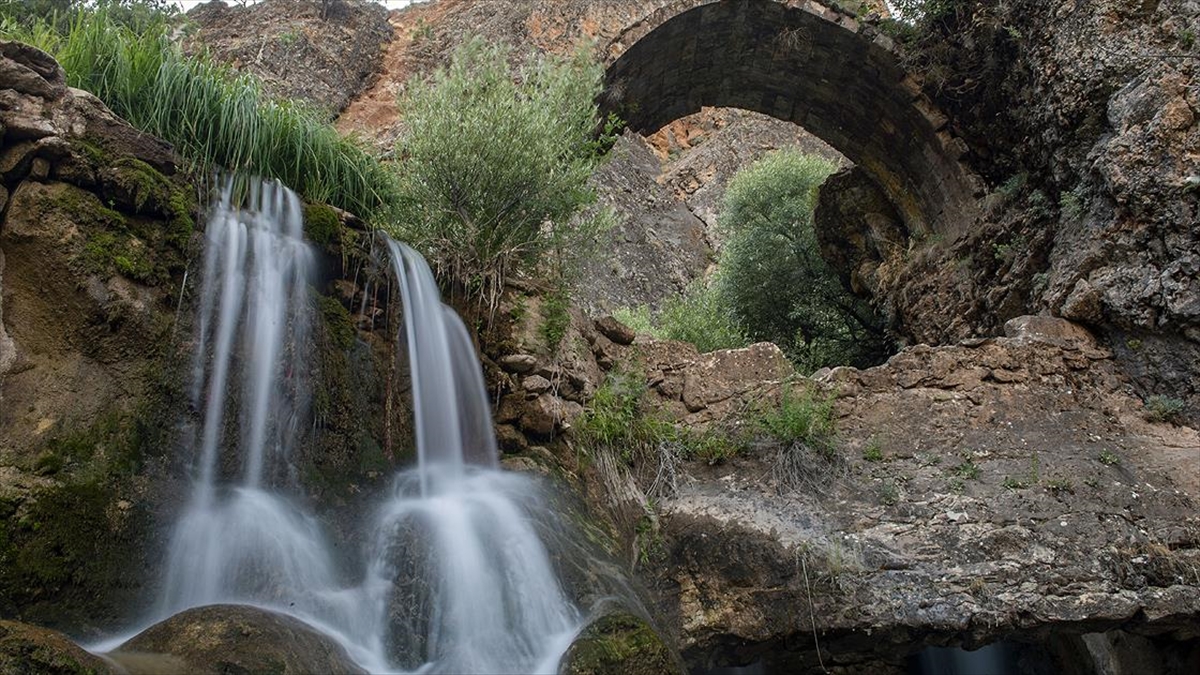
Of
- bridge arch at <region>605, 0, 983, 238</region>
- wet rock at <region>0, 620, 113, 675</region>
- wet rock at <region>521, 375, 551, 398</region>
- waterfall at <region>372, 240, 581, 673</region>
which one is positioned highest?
bridge arch at <region>605, 0, 983, 238</region>

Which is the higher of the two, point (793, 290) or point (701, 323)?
point (793, 290)

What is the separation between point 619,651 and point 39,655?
2168mm

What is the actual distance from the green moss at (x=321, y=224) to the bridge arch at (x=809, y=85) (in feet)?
15.2

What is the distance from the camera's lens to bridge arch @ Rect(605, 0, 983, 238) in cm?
966

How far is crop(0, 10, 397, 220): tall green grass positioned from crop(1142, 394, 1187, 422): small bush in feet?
20.1

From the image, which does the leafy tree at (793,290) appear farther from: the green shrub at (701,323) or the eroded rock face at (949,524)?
the eroded rock face at (949,524)

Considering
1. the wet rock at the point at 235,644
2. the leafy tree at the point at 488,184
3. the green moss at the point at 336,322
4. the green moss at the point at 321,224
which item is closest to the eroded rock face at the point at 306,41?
the leafy tree at the point at 488,184

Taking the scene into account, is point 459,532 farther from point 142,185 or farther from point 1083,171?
point 1083,171

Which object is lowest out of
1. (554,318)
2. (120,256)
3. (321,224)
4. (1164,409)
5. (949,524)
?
(949,524)

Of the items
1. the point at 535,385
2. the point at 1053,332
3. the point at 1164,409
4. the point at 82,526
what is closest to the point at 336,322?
the point at 535,385

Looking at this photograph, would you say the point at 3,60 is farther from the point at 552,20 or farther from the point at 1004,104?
the point at 552,20

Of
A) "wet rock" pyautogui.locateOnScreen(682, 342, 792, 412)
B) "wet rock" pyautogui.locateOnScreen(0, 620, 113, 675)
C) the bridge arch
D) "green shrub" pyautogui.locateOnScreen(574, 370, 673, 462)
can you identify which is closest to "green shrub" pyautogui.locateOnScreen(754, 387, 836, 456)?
"wet rock" pyautogui.locateOnScreen(682, 342, 792, 412)

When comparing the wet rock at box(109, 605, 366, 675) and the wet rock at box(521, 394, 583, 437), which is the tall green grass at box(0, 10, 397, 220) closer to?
the wet rock at box(521, 394, 583, 437)

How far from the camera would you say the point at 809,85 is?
10.5 m
